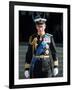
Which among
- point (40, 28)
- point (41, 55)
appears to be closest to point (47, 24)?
point (40, 28)

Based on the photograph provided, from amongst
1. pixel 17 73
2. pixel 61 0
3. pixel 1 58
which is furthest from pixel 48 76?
pixel 61 0

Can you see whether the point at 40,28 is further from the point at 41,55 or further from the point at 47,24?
the point at 41,55

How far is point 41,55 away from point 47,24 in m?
0.20

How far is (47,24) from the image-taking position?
1.77 m

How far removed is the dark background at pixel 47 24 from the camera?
67.2 inches

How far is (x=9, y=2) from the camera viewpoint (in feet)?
5.44

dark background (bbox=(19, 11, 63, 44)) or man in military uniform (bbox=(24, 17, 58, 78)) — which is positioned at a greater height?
dark background (bbox=(19, 11, 63, 44))

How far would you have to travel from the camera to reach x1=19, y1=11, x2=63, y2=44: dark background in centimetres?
171

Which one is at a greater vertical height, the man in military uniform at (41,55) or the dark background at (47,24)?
the dark background at (47,24)

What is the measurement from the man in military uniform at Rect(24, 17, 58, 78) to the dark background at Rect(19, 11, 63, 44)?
0.09 ft

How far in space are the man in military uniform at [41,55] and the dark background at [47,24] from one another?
27 mm

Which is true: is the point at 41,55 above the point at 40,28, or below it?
below

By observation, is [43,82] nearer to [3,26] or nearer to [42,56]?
[42,56]

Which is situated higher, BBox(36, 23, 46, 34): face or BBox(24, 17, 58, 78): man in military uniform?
BBox(36, 23, 46, 34): face
